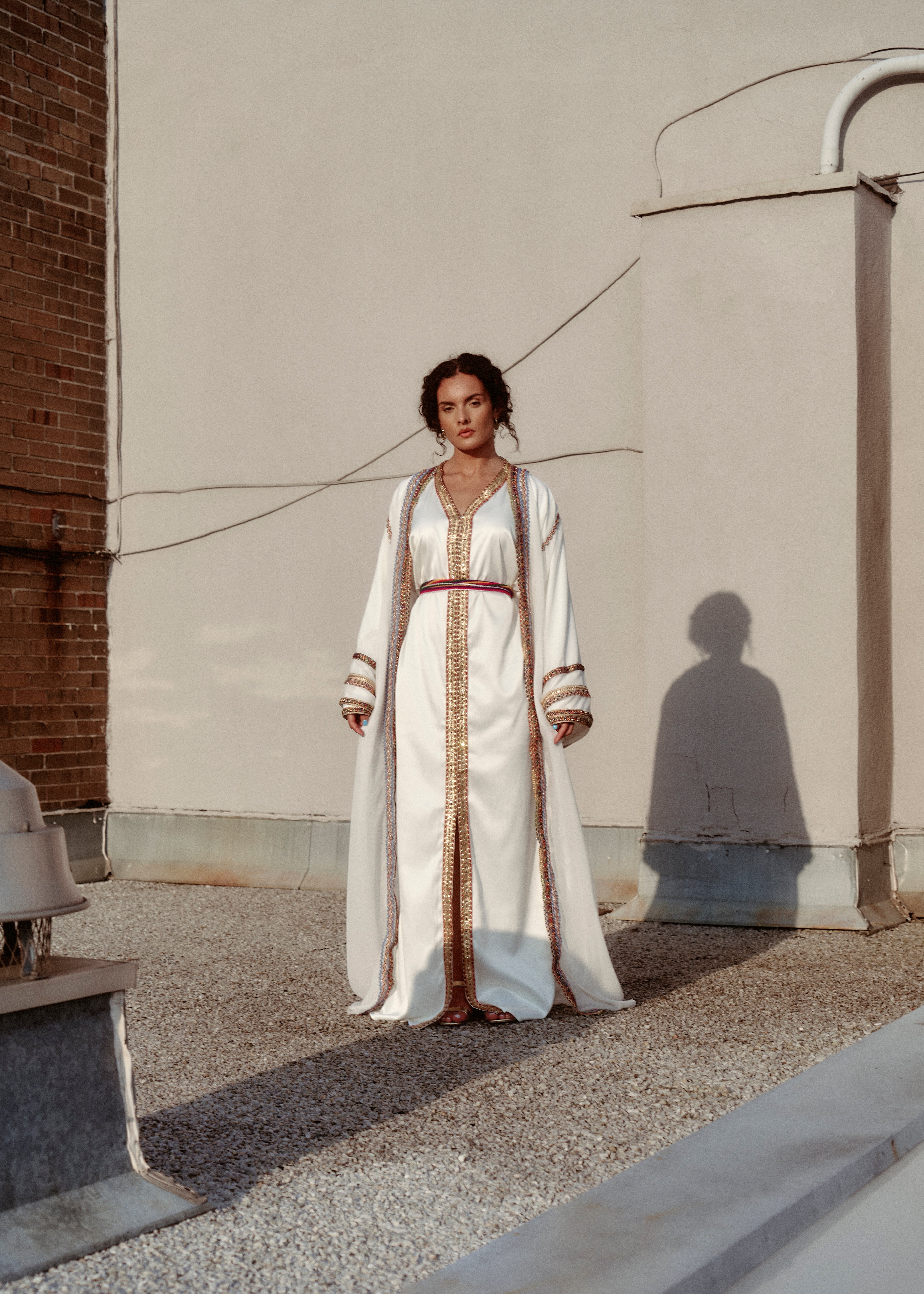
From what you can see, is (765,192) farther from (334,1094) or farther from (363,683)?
(334,1094)

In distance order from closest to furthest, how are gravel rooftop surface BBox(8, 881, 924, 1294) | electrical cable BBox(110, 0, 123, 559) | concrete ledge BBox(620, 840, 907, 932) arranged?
gravel rooftop surface BBox(8, 881, 924, 1294) < concrete ledge BBox(620, 840, 907, 932) < electrical cable BBox(110, 0, 123, 559)

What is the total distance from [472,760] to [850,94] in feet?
11.2

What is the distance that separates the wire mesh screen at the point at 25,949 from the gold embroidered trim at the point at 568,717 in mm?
2131

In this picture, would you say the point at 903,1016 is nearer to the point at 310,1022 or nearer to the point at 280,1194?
the point at 310,1022

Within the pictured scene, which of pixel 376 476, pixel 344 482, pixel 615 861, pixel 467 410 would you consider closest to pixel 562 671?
pixel 467 410

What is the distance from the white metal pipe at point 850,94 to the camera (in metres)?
5.91

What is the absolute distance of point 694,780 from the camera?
6035 millimetres

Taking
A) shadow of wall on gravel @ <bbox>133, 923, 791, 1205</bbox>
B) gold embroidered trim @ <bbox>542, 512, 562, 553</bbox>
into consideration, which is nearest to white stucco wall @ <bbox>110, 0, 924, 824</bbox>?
gold embroidered trim @ <bbox>542, 512, 562, 553</bbox>

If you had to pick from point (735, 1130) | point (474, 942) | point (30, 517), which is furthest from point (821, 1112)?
point (30, 517)

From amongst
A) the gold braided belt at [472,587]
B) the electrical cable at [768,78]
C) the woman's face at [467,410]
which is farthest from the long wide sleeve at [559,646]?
the electrical cable at [768,78]

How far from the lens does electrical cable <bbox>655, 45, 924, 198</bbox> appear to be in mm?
6121

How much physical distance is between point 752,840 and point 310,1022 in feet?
7.79

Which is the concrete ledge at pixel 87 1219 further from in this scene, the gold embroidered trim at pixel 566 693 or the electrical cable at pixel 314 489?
the electrical cable at pixel 314 489

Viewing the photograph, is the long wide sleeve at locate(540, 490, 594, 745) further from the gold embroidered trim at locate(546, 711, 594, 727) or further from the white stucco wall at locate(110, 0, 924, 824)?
the white stucco wall at locate(110, 0, 924, 824)
